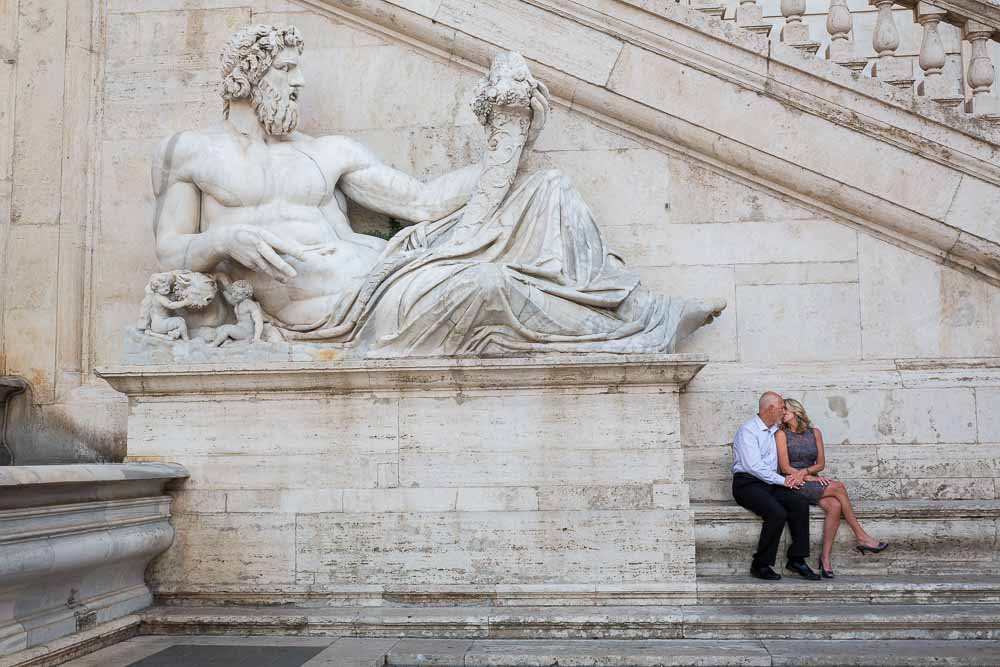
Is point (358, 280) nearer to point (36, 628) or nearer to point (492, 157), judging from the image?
point (492, 157)

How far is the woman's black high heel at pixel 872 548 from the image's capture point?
5852mm

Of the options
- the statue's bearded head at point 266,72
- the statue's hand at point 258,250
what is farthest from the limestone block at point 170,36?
the statue's hand at point 258,250

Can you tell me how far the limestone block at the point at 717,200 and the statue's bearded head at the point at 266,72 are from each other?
7.89 ft

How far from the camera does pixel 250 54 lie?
6.60 meters

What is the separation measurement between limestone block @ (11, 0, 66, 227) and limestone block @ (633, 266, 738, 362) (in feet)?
12.9

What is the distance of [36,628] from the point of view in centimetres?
483

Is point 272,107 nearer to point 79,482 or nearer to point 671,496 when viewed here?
point 79,482

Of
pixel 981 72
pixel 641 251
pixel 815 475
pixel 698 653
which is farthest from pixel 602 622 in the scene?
pixel 981 72

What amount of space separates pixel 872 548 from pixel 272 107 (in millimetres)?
4167

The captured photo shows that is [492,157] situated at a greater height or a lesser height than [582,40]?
lesser

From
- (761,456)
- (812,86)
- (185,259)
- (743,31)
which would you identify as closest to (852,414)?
(761,456)

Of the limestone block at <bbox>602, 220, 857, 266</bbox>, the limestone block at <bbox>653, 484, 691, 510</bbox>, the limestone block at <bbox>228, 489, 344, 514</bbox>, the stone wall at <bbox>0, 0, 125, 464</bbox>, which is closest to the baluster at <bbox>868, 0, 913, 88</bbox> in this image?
the limestone block at <bbox>602, 220, 857, 266</bbox>

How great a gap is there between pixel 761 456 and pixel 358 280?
2430 millimetres

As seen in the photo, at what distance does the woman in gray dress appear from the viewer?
5.87 m
